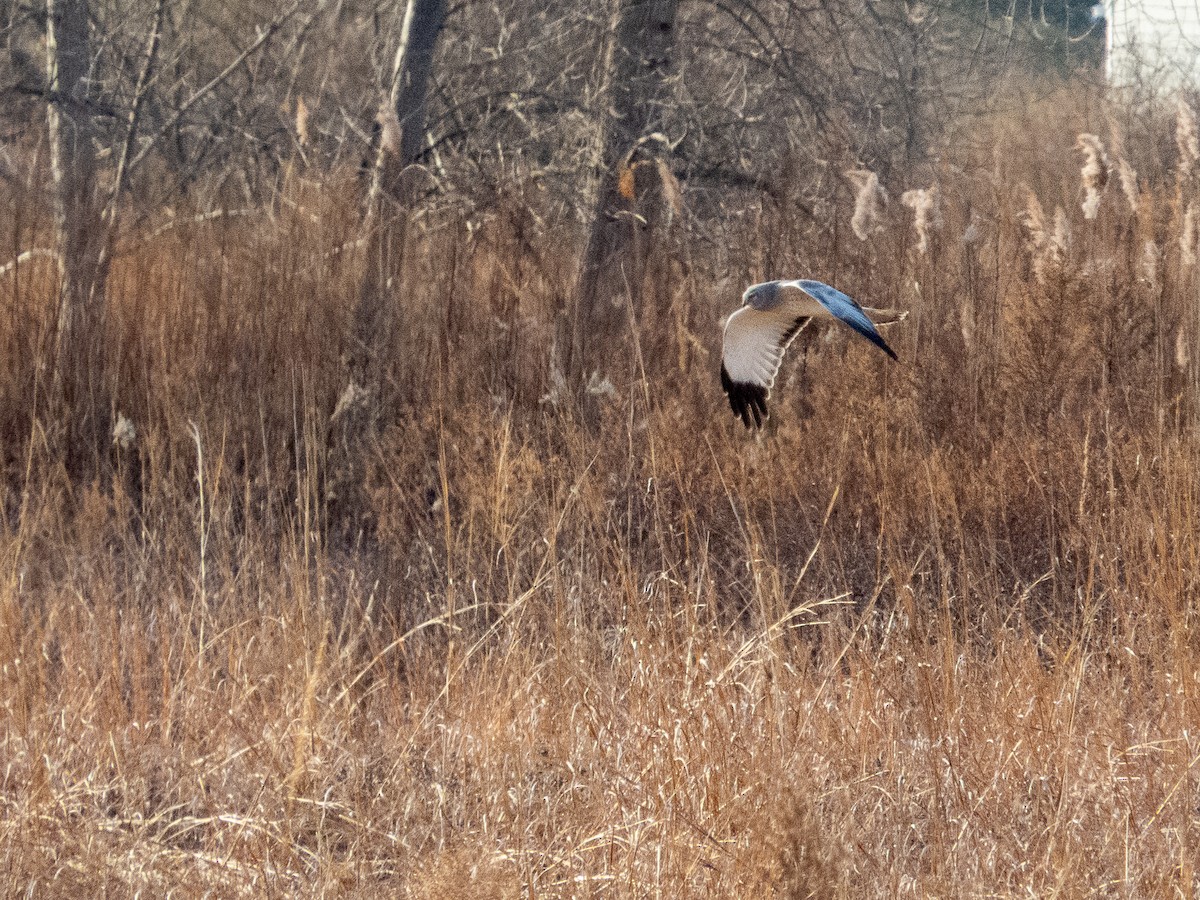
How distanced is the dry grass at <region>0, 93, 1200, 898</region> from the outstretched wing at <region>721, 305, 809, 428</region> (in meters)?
0.29

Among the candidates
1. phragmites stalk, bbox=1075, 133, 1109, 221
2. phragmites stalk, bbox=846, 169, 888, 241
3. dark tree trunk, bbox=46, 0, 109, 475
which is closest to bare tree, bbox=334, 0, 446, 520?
dark tree trunk, bbox=46, 0, 109, 475

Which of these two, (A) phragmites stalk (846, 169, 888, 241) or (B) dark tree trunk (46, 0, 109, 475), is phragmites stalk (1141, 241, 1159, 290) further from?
(B) dark tree trunk (46, 0, 109, 475)

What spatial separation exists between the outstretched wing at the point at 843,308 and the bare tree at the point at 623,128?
2075 millimetres

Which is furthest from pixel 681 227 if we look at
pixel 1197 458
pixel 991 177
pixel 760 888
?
pixel 760 888

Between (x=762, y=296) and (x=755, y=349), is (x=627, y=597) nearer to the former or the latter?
(x=762, y=296)

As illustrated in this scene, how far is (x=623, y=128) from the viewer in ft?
16.4

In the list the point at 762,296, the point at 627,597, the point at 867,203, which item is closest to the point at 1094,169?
the point at 867,203

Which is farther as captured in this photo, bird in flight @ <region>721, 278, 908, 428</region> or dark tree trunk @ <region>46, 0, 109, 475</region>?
dark tree trunk @ <region>46, 0, 109, 475</region>

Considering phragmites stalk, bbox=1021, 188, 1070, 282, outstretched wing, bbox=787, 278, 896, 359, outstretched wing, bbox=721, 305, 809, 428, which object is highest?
phragmites stalk, bbox=1021, 188, 1070, 282

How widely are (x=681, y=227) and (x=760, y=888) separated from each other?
383cm

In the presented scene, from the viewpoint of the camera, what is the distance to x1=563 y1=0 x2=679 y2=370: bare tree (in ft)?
15.8

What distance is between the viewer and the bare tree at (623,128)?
4.80m

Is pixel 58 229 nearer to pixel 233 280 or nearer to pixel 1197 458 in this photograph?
pixel 233 280

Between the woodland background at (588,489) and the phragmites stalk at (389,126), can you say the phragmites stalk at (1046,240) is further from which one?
the phragmites stalk at (389,126)
